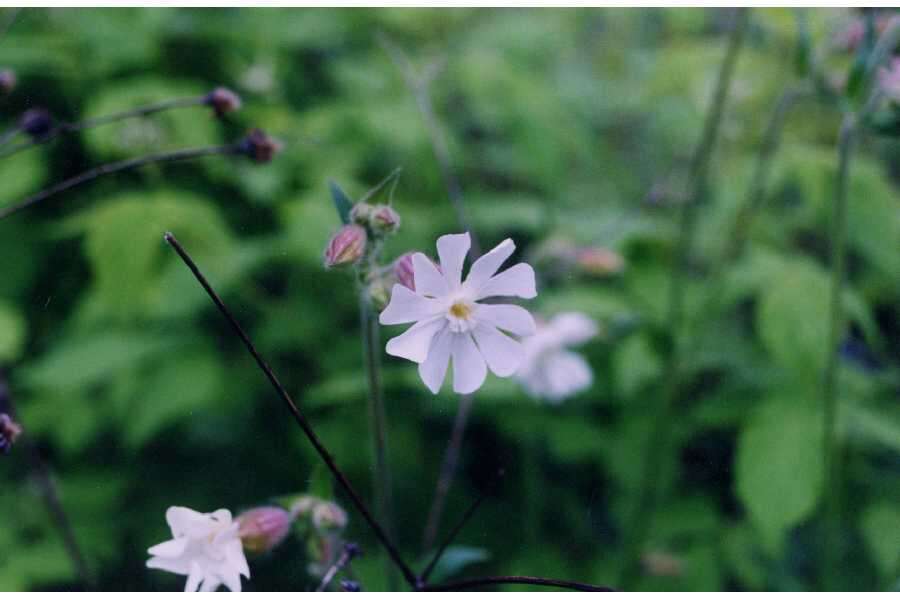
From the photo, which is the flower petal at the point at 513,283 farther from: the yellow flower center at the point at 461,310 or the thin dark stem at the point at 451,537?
the thin dark stem at the point at 451,537

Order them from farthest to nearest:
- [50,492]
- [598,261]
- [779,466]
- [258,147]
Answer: [598,261]
[779,466]
[50,492]
[258,147]

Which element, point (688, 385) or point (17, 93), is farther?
point (17, 93)

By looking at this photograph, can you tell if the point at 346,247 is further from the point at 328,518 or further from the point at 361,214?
the point at 328,518

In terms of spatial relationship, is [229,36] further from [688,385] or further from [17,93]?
[688,385]

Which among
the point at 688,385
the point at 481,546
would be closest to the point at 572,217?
the point at 688,385

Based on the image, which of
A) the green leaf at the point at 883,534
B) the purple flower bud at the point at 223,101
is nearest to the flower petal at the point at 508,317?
the purple flower bud at the point at 223,101

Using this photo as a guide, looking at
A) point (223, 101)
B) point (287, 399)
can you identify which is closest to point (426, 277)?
point (287, 399)

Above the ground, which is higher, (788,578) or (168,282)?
(168,282)
